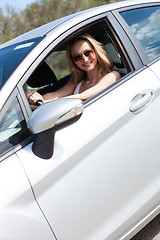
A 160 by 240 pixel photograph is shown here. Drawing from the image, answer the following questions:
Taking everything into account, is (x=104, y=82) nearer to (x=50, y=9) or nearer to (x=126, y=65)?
(x=126, y=65)

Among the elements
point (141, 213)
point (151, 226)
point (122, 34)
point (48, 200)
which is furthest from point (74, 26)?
point (151, 226)

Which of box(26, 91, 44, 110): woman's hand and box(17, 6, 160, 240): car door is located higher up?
box(26, 91, 44, 110): woman's hand

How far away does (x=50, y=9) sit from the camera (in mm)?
32438

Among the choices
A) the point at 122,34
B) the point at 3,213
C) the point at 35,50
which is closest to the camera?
the point at 3,213

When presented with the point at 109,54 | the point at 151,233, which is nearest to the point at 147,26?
the point at 109,54

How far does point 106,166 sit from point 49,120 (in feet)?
1.45

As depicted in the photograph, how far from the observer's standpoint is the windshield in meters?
1.85

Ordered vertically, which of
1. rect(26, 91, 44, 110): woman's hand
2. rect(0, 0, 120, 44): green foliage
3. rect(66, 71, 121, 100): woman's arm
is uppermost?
rect(0, 0, 120, 44): green foliage

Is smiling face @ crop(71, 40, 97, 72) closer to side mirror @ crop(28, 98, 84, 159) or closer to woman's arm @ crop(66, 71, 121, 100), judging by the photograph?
woman's arm @ crop(66, 71, 121, 100)

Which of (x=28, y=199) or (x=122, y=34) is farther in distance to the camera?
(x=122, y=34)

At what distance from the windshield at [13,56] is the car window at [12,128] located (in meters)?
0.16

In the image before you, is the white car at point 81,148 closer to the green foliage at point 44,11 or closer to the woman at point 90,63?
the woman at point 90,63

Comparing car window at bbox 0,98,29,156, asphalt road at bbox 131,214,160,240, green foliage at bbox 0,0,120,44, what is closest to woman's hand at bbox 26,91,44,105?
car window at bbox 0,98,29,156

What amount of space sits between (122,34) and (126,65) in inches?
7.6
